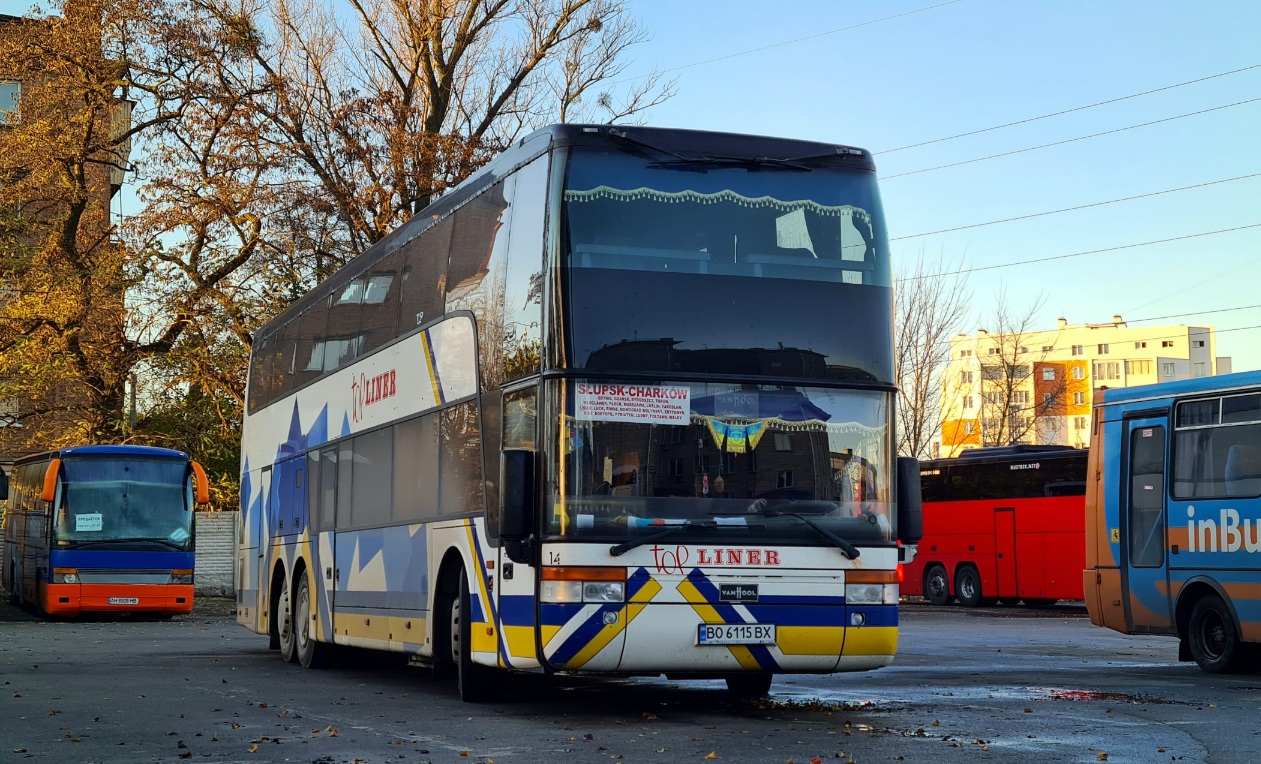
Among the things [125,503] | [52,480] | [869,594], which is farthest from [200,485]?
[869,594]

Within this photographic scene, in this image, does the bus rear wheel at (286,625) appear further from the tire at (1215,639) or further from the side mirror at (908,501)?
the tire at (1215,639)

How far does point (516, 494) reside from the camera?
1092 cm

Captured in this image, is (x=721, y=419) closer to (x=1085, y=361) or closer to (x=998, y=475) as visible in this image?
(x=998, y=475)

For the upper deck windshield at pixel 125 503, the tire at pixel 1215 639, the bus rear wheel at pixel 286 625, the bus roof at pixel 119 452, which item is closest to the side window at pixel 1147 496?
the tire at pixel 1215 639

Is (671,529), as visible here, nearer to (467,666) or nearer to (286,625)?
(467,666)

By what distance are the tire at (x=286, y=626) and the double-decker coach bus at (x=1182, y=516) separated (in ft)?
30.6

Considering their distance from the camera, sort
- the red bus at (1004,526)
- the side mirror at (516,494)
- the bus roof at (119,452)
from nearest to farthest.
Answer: the side mirror at (516,494) < the bus roof at (119,452) < the red bus at (1004,526)

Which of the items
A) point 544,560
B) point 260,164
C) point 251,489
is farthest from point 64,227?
point 544,560

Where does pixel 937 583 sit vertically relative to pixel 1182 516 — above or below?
below

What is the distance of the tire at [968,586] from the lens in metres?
37.3

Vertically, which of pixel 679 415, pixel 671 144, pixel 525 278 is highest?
pixel 671 144

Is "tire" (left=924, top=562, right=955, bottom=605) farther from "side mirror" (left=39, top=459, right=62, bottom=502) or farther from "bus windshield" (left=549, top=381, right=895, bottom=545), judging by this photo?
"bus windshield" (left=549, top=381, right=895, bottom=545)

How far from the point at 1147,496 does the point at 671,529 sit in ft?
27.7

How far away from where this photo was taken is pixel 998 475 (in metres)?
36.6
